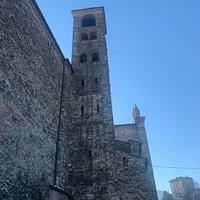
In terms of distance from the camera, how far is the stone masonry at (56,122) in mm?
7578

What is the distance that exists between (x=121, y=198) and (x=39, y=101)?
595cm

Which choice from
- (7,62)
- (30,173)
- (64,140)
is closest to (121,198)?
(64,140)

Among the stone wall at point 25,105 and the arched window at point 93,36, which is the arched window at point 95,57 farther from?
the stone wall at point 25,105

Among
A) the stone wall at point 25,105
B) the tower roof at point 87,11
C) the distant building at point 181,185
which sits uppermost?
the tower roof at point 87,11

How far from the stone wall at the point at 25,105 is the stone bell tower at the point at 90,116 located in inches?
84.8

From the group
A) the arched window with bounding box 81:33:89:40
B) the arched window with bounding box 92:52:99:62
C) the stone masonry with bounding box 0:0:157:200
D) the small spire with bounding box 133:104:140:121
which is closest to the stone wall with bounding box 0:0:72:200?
the stone masonry with bounding box 0:0:157:200

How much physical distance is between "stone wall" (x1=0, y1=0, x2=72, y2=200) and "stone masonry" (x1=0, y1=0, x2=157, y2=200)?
3 cm

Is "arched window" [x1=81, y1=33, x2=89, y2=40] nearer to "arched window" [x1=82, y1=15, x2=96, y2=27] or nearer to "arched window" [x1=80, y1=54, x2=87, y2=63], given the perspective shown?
"arched window" [x1=82, y1=15, x2=96, y2=27]

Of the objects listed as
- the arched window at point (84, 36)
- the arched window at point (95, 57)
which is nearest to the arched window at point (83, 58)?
the arched window at point (95, 57)

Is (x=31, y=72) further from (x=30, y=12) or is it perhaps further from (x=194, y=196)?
(x=194, y=196)

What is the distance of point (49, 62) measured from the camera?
1200cm

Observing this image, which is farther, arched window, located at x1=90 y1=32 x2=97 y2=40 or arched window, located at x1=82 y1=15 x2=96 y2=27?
arched window, located at x1=82 y1=15 x2=96 y2=27

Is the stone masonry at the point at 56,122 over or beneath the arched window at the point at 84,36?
beneath

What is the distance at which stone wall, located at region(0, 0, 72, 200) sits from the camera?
23.5ft
